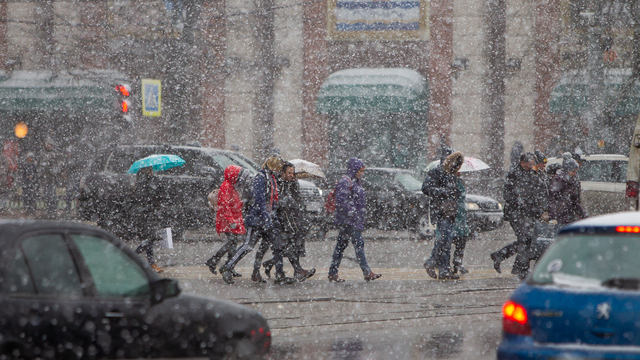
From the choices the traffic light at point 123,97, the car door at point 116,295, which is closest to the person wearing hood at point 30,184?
the traffic light at point 123,97

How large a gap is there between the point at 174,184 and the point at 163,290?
41.0 feet

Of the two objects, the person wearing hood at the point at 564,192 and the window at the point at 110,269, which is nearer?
the window at the point at 110,269

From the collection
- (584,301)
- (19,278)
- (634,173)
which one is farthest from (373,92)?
(19,278)

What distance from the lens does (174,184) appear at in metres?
17.0

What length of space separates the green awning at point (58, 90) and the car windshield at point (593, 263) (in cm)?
2193

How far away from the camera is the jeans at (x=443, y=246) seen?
11.1 m

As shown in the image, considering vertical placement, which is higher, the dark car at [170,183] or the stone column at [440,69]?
the stone column at [440,69]

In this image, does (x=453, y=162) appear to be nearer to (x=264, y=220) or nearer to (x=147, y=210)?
(x=264, y=220)

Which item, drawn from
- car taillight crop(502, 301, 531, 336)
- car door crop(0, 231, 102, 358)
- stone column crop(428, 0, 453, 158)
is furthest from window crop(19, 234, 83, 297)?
stone column crop(428, 0, 453, 158)

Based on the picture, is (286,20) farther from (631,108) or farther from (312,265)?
(312,265)

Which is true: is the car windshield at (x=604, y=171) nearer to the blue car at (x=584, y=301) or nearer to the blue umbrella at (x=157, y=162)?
the blue umbrella at (x=157, y=162)

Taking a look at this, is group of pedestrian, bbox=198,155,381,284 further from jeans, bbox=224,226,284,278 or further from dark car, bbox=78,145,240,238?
dark car, bbox=78,145,240,238

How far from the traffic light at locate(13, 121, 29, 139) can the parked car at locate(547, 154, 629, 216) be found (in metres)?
16.9

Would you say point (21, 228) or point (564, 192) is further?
point (564, 192)
